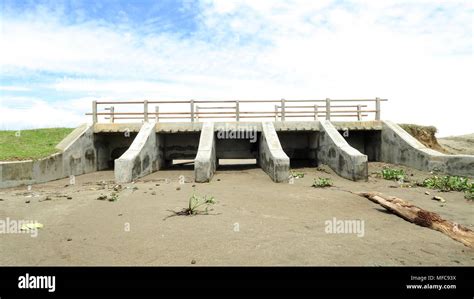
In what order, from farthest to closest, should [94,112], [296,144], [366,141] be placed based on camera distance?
[366,141] < [296,144] < [94,112]

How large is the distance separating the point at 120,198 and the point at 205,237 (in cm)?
425

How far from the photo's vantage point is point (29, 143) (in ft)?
50.5

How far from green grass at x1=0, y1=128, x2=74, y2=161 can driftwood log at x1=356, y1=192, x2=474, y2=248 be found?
12214 millimetres

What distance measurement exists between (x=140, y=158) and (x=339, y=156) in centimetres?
801

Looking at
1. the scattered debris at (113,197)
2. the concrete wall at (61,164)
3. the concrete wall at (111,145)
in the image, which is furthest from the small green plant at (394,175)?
the concrete wall at (61,164)

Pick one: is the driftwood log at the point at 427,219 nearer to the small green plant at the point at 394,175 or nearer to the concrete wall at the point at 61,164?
the small green plant at the point at 394,175

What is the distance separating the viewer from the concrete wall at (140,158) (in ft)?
40.5

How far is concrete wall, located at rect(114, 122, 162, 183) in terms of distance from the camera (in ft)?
40.5

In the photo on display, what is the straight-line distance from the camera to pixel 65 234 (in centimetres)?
599

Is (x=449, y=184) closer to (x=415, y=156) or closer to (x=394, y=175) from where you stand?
(x=394, y=175)

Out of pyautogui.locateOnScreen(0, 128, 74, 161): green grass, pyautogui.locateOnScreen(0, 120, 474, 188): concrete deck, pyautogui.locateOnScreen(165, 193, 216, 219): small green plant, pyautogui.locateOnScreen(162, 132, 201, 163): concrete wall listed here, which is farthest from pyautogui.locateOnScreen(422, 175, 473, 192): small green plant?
pyautogui.locateOnScreen(0, 128, 74, 161): green grass

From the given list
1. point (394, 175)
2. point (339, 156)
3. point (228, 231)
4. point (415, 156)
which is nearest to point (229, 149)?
point (339, 156)

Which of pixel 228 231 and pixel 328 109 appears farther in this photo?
pixel 328 109

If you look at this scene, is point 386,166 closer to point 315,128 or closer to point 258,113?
point 315,128
